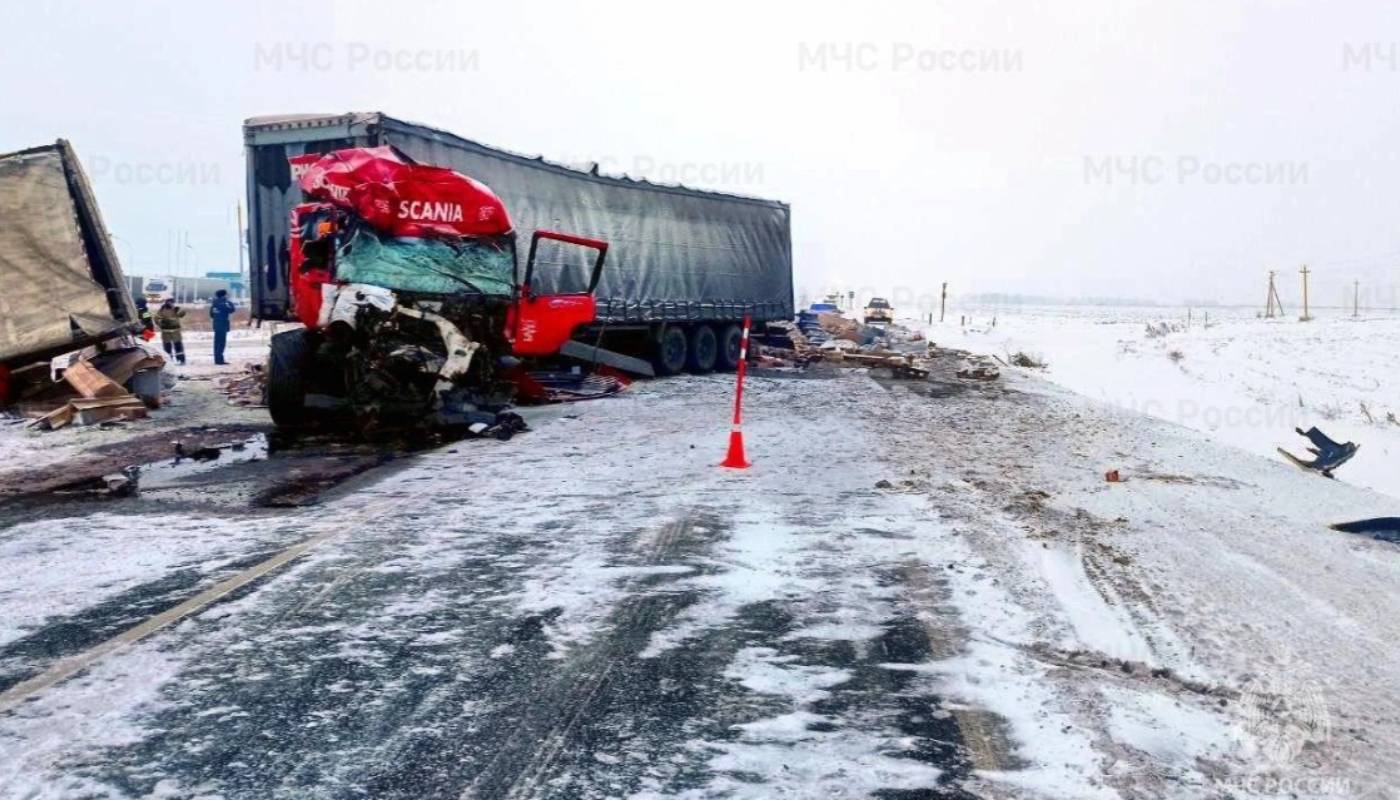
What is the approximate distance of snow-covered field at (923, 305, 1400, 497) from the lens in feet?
46.6

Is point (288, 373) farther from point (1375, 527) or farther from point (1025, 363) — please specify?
point (1025, 363)

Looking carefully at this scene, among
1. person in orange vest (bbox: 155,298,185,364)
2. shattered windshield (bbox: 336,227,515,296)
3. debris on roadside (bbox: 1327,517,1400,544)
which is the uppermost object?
shattered windshield (bbox: 336,227,515,296)

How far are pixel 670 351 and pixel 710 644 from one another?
49.9 feet

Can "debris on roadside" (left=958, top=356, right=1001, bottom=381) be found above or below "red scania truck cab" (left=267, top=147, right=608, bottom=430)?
below

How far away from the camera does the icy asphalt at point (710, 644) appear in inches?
119

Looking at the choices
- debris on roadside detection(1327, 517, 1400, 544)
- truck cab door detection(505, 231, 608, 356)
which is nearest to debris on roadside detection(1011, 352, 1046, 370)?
truck cab door detection(505, 231, 608, 356)

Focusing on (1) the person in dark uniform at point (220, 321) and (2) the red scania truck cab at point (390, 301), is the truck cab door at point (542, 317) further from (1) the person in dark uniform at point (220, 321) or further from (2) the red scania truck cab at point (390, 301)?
(1) the person in dark uniform at point (220, 321)

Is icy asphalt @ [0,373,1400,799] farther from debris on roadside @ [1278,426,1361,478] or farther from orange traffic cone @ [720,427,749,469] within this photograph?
debris on roadside @ [1278,426,1361,478]

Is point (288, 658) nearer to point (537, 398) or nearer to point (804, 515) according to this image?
point (804, 515)

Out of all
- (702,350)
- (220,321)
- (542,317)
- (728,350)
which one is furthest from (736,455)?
(220,321)

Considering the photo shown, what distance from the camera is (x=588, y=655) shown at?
3.93m

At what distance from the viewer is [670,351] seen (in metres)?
19.1

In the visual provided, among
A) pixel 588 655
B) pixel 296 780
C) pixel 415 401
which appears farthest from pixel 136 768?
pixel 415 401

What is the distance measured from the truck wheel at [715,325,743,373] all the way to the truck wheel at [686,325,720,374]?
0.40m
